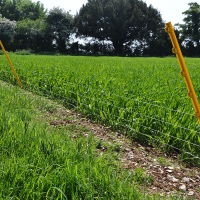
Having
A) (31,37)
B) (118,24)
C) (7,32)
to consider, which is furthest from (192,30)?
(7,32)

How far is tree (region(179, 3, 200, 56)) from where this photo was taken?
51.6 m

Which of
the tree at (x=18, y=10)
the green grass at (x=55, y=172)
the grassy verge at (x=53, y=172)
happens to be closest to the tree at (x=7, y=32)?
the tree at (x=18, y=10)

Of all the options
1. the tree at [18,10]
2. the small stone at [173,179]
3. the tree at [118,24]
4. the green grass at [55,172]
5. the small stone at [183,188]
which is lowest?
the small stone at [183,188]

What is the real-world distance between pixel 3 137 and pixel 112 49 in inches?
2010

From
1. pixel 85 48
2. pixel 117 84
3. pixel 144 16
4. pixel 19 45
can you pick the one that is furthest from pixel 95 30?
pixel 117 84

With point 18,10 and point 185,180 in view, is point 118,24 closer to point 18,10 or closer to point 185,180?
point 18,10

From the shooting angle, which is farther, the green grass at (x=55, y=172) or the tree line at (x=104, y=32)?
the tree line at (x=104, y=32)

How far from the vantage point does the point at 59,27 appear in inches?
2008

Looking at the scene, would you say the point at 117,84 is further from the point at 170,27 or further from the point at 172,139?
the point at 170,27

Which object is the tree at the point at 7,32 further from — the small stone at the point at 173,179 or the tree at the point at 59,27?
the small stone at the point at 173,179

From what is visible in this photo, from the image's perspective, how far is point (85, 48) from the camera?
52781 millimetres

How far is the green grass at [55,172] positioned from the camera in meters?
3.10

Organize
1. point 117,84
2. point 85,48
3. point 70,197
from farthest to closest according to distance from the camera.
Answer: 1. point 85,48
2. point 117,84
3. point 70,197

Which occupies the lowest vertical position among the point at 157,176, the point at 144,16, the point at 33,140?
the point at 157,176
